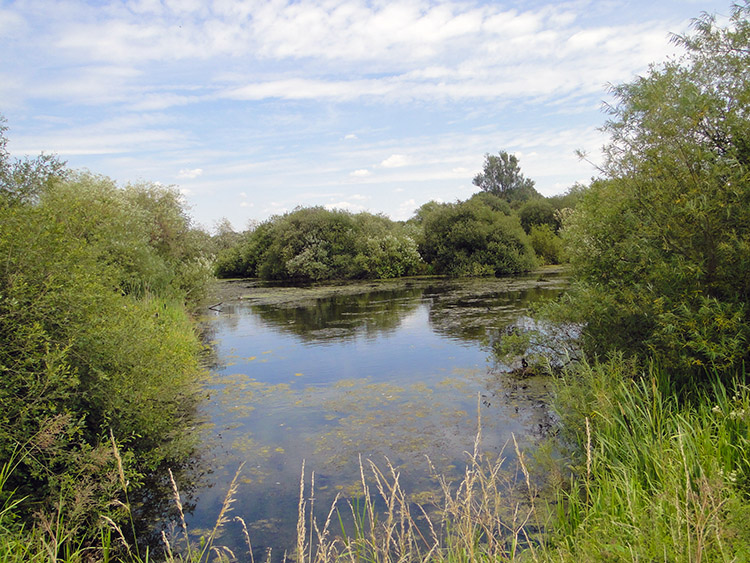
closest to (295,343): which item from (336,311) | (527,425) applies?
(336,311)

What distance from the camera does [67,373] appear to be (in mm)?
4512

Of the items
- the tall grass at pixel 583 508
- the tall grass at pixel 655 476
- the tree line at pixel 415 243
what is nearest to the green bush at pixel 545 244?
the tree line at pixel 415 243

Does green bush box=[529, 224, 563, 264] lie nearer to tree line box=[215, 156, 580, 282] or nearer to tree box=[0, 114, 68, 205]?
tree line box=[215, 156, 580, 282]

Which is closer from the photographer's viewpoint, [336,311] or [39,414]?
[39,414]

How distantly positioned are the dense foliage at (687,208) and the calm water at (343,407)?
2244mm

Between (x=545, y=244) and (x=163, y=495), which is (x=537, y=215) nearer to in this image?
(x=545, y=244)

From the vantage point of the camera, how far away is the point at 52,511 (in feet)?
13.8

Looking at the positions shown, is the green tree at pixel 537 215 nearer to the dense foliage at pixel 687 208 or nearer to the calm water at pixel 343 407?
the calm water at pixel 343 407

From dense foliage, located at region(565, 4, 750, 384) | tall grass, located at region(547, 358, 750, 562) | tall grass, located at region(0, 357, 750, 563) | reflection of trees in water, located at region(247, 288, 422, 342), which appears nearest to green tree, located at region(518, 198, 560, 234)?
reflection of trees in water, located at region(247, 288, 422, 342)

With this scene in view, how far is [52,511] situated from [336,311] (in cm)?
1506

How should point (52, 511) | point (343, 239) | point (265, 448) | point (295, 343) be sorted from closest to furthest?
point (52, 511) < point (265, 448) < point (295, 343) < point (343, 239)

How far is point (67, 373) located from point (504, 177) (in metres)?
71.4

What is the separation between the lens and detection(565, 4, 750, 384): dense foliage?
4.45 metres

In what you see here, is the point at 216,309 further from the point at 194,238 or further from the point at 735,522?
the point at 735,522
